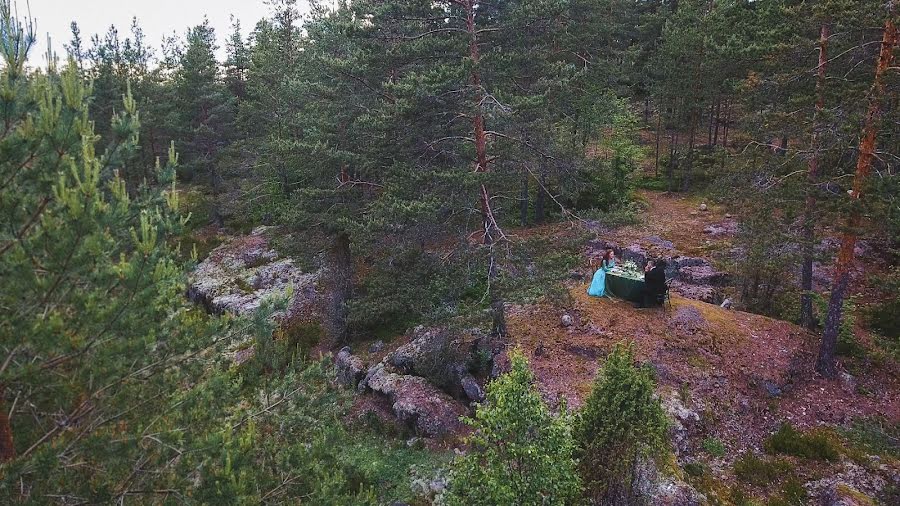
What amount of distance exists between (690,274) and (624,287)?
498 cm

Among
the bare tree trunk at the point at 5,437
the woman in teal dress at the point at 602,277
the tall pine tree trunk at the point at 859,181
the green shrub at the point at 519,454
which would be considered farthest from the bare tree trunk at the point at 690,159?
the bare tree trunk at the point at 5,437

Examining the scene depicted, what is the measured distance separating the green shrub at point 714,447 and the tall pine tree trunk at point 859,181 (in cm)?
407

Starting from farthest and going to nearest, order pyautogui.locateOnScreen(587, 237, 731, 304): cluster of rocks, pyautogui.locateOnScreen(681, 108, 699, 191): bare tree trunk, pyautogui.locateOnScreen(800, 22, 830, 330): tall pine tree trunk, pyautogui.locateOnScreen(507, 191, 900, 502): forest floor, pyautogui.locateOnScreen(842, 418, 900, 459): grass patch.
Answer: pyautogui.locateOnScreen(681, 108, 699, 191): bare tree trunk < pyautogui.locateOnScreen(587, 237, 731, 304): cluster of rocks < pyautogui.locateOnScreen(800, 22, 830, 330): tall pine tree trunk < pyautogui.locateOnScreen(507, 191, 900, 502): forest floor < pyautogui.locateOnScreen(842, 418, 900, 459): grass patch

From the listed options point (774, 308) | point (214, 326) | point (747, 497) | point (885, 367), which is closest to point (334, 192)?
point (214, 326)

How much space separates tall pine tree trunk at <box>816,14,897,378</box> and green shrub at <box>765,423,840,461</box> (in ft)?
8.36

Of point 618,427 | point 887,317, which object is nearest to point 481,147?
point 618,427

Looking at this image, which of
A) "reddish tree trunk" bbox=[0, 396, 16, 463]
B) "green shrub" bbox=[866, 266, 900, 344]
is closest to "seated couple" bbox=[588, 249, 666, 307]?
"green shrub" bbox=[866, 266, 900, 344]

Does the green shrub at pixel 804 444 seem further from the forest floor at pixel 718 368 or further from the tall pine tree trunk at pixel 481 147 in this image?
the tall pine tree trunk at pixel 481 147

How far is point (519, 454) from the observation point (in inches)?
263

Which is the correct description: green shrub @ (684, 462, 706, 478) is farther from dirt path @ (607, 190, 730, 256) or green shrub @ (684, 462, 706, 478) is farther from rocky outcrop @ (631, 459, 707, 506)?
dirt path @ (607, 190, 730, 256)

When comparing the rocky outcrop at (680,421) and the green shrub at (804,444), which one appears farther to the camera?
the rocky outcrop at (680,421)

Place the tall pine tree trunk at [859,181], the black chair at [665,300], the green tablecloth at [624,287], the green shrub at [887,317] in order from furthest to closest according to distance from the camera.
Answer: the green tablecloth at [624,287]
the black chair at [665,300]
the green shrub at [887,317]
the tall pine tree trunk at [859,181]

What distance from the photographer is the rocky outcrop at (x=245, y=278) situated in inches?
843

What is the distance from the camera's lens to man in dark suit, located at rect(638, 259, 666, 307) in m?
13.9
